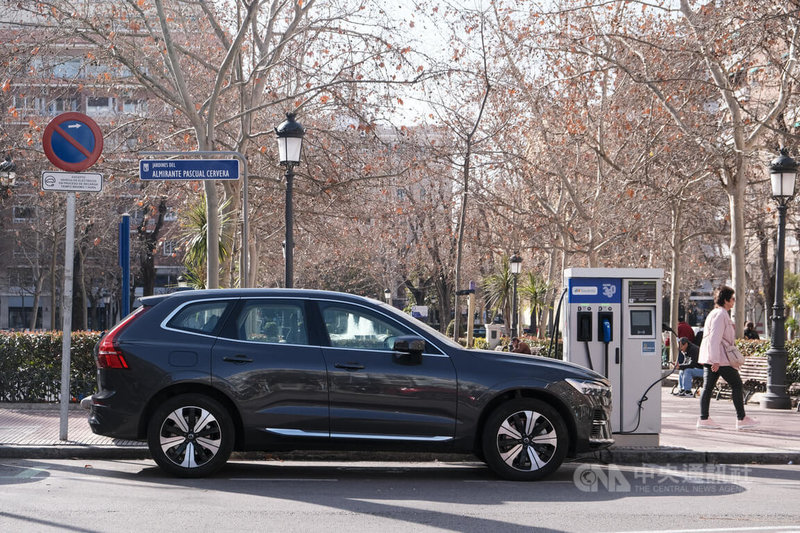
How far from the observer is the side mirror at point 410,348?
8.26m

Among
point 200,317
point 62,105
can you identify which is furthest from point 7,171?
point 62,105

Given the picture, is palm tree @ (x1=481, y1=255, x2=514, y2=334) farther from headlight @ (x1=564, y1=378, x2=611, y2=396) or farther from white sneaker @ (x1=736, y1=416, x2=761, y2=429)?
headlight @ (x1=564, y1=378, x2=611, y2=396)

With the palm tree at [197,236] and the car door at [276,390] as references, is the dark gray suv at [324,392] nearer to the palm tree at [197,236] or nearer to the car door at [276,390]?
the car door at [276,390]

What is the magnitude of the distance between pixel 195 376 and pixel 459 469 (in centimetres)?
271

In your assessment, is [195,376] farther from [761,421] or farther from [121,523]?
[761,421]

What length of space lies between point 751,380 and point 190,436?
1329 cm

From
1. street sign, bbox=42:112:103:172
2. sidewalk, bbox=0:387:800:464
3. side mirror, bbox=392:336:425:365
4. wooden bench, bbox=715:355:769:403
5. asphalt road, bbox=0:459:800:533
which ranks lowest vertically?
asphalt road, bbox=0:459:800:533

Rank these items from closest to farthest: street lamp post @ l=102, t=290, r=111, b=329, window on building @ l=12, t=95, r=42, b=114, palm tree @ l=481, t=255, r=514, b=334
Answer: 1. window on building @ l=12, t=95, r=42, b=114
2. palm tree @ l=481, t=255, r=514, b=334
3. street lamp post @ l=102, t=290, r=111, b=329

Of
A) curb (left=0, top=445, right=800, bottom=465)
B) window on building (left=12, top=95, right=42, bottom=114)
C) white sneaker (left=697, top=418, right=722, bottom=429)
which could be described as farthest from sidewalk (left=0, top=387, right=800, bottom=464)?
window on building (left=12, top=95, right=42, bottom=114)

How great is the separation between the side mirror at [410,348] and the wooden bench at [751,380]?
11530 millimetres

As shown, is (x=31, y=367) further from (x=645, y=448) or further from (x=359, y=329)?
(x=645, y=448)

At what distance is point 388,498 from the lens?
765cm

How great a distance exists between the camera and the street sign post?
33.6 ft

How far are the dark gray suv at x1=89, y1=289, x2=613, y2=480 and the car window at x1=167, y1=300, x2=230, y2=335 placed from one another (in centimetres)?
1
